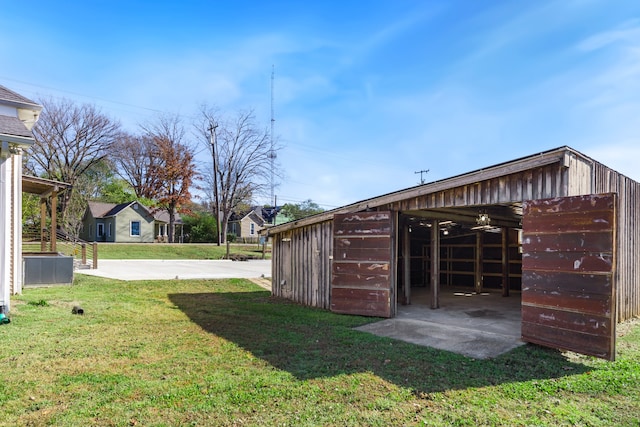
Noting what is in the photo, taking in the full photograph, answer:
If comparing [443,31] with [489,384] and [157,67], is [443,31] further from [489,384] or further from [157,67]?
[157,67]

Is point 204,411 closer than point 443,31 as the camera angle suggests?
Yes

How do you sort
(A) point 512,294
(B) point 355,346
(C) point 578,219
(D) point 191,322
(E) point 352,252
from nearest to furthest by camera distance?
(C) point 578,219 → (B) point 355,346 → (D) point 191,322 → (E) point 352,252 → (A) point 512,294

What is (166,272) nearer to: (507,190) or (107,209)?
(507,190)

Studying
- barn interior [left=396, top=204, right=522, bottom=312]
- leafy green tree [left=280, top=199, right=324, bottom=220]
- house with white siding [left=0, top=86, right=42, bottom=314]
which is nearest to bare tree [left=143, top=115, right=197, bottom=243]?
leafy green tree [left=280, top=199, right=324, bottom=220]

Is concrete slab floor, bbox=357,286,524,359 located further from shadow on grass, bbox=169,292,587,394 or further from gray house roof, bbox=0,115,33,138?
gray house roof, bbox=0,115,33,138

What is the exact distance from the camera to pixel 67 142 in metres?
32.1

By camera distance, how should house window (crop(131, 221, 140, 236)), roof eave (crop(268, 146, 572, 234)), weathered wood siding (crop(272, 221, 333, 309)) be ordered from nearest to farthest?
roof eave (crop(268, 146, 572, 234)), weathered wood siding (crop(272, 221, 333, 309)), house window (crop(131, 221, 140, 236))

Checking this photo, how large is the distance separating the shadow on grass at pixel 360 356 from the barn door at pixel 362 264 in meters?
0.40

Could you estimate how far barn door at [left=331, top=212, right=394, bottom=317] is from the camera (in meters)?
7.78

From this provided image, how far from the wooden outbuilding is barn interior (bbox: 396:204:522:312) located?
0.08 meters

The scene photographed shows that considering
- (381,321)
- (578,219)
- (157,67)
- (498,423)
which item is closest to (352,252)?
(381,321)

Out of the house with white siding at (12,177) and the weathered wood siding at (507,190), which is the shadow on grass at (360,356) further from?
the house with white siding at (12,177)

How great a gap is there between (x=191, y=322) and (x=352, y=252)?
355 centimetres

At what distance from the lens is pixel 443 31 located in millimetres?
10922
